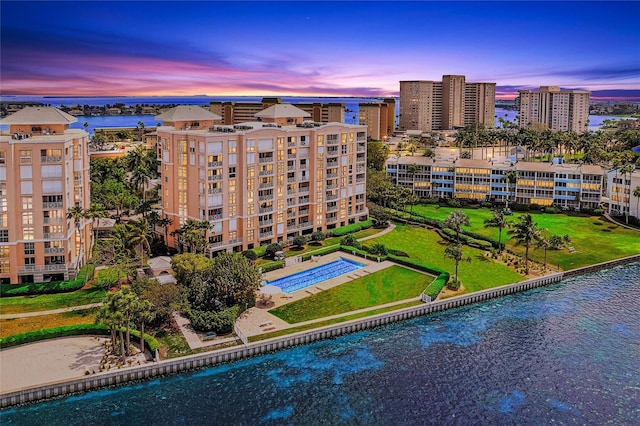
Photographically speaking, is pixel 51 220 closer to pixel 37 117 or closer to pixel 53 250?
pixel 53 250

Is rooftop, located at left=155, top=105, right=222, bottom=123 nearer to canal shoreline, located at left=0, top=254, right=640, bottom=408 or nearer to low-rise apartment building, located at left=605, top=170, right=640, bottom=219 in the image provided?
canal shoreline, located at left=0, top=254, right=640, bottom=408

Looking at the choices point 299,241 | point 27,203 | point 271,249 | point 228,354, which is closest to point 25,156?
point 27,203

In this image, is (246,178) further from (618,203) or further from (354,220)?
(618,203)

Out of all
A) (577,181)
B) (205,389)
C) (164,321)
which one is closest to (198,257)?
(164,321)

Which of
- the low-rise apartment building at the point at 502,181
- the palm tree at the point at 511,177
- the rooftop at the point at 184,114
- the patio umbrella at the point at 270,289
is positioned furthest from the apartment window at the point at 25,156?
the palm tree at the point at 511,177

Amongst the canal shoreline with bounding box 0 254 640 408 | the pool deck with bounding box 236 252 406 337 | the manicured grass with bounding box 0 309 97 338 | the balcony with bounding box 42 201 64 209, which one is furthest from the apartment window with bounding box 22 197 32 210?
the pool deck with bounding box 236 252 406 337

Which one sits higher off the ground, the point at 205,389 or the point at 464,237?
the point at 464,237
